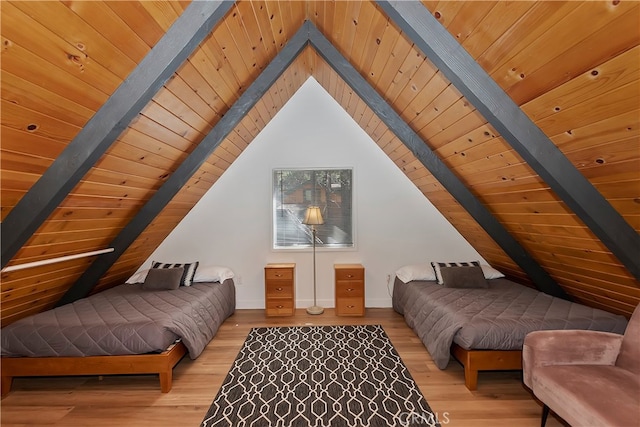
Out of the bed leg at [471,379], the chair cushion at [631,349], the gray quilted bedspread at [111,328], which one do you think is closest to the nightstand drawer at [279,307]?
the gray quilted bedspread at [111,328]

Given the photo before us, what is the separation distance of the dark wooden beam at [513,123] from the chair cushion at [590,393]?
68 cm

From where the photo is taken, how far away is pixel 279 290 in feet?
12.5

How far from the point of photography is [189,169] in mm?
2637

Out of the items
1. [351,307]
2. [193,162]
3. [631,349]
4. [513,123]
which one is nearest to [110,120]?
[193,162]

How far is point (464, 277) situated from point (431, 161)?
1.46 metres

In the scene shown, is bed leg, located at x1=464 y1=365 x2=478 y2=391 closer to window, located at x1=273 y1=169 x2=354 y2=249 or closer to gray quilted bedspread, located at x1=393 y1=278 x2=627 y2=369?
gray quilted bedspread, located at x1=393 y1=278 x2=627 y2=369

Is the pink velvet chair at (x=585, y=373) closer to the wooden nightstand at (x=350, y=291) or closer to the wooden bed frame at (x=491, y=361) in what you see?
the wooden bed frame at (x=491, y=361)

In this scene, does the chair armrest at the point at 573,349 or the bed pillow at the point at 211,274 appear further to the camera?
the bed pillow at the point at 211,274

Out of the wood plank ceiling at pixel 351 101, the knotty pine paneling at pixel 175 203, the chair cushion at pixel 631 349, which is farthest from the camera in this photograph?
the knotty pine paneling at pixel 175 203

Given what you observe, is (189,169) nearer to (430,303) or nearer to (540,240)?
(430,303)

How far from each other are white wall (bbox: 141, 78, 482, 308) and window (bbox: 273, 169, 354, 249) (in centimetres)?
11

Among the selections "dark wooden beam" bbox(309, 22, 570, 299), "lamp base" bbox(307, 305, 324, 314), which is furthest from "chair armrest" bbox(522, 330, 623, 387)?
"lamp base" bbox(307, 305, 324, 314)

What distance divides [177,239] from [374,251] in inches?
104

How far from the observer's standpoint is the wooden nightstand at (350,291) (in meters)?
3.82
